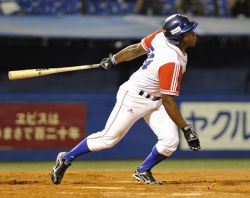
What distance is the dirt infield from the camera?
703 cm

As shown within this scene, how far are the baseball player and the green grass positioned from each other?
2.97 metres

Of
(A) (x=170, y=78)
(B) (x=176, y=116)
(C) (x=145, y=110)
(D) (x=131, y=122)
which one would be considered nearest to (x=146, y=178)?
(D) (x=131, y=122)

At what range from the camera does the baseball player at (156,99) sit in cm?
721

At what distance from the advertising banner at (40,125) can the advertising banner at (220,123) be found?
193 centimetres

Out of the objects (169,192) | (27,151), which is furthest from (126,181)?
(27,151)

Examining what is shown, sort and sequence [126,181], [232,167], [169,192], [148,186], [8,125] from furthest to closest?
[8,125], [232,167], [126,181], [148,186], [169,192]

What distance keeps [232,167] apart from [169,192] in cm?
403

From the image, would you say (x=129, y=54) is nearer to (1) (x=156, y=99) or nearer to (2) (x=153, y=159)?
(1) (x=156, y=99)

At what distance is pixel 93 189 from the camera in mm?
7496

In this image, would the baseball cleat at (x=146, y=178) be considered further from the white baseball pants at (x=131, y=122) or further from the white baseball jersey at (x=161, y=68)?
the white baseball jersey at (x=161, y=68)

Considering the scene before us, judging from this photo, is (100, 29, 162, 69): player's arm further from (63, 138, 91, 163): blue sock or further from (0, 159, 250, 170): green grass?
(0, 159, 250, 170): green grass

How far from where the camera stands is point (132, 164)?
451 inches

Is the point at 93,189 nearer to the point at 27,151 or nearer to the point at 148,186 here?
the point at 148,186

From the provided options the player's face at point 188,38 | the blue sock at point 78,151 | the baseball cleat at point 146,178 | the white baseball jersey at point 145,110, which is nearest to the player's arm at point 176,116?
the white baseball jersey at point 145,110
